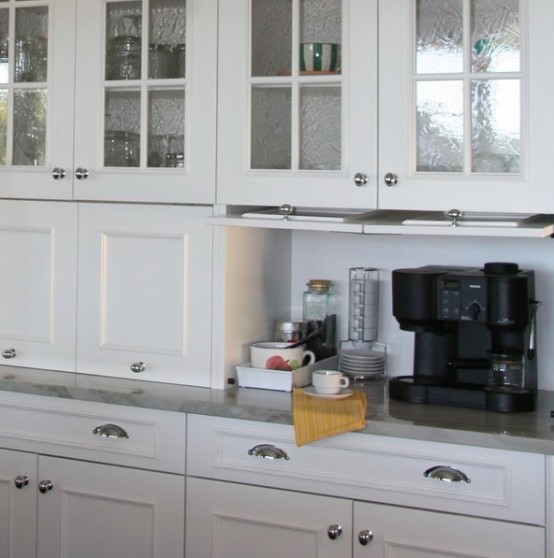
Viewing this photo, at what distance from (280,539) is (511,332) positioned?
2.65 feet

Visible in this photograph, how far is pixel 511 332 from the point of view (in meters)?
2.85

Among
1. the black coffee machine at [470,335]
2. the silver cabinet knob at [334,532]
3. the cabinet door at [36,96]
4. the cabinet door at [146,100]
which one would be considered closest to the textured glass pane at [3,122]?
the cabinet door at [36,96]

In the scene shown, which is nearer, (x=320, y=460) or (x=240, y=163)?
(x=320, y=460)

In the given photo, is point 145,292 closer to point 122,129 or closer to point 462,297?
point 122,129

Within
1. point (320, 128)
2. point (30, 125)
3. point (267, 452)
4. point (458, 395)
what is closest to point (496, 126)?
point (320, 128)

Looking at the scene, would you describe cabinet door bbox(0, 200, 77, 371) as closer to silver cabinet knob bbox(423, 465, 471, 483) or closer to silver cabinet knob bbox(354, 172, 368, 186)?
silver cabinet knob bbox(354, 172, 368, 186)

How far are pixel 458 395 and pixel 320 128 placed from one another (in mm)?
799

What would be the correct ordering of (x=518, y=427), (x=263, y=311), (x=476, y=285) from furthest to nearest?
1. (x=263, y=311)
2. (x=476, y=285)
3. (x=518, y=427)

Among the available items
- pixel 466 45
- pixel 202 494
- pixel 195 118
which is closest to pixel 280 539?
pixel 202 494

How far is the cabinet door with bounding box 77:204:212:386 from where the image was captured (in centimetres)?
310

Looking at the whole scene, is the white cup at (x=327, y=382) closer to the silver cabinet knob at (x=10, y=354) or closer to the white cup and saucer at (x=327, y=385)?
the white cup and saucer at (x=327, y=385)

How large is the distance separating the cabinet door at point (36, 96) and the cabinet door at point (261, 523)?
1009 millimetres

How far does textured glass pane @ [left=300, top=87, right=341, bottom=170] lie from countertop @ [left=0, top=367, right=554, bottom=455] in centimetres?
65

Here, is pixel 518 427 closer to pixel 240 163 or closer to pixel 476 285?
pixel 476 285
